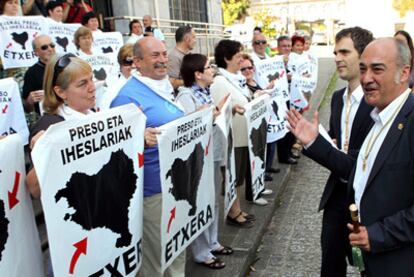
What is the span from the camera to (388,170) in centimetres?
216

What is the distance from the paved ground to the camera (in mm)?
4250

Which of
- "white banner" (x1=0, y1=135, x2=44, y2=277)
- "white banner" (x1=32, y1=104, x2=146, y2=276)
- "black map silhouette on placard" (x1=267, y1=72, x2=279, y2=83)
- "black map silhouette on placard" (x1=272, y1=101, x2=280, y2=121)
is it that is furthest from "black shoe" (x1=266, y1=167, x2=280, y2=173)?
"white banner" (x1=0, y1=135, x2=44, y2=277)

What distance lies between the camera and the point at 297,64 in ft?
24.1

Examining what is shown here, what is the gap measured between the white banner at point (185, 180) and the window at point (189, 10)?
14.2 m

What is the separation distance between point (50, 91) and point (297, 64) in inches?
214

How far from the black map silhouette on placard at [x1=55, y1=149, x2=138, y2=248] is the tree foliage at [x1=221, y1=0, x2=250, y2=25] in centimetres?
5641

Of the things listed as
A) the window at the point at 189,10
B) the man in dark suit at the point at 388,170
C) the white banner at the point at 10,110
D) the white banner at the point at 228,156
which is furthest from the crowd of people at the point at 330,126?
the window at the point at 189,10

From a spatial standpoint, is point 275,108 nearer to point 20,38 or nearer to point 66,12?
point 20,38

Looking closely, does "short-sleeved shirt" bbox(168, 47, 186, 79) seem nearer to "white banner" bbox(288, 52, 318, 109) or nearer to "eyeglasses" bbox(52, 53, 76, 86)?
"white banner" bbox(288, 52, 318, 109)

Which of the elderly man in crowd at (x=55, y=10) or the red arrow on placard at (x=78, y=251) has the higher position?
the elderly man in crowd at (x=55, y=10)

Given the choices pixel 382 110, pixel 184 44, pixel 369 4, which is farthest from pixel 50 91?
pixel 369 4

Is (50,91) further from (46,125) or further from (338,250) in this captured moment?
(338,250)

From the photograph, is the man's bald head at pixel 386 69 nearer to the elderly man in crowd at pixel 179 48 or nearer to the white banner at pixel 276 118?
the white banner at pixel 276 118

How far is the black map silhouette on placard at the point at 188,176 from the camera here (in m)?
3.03
